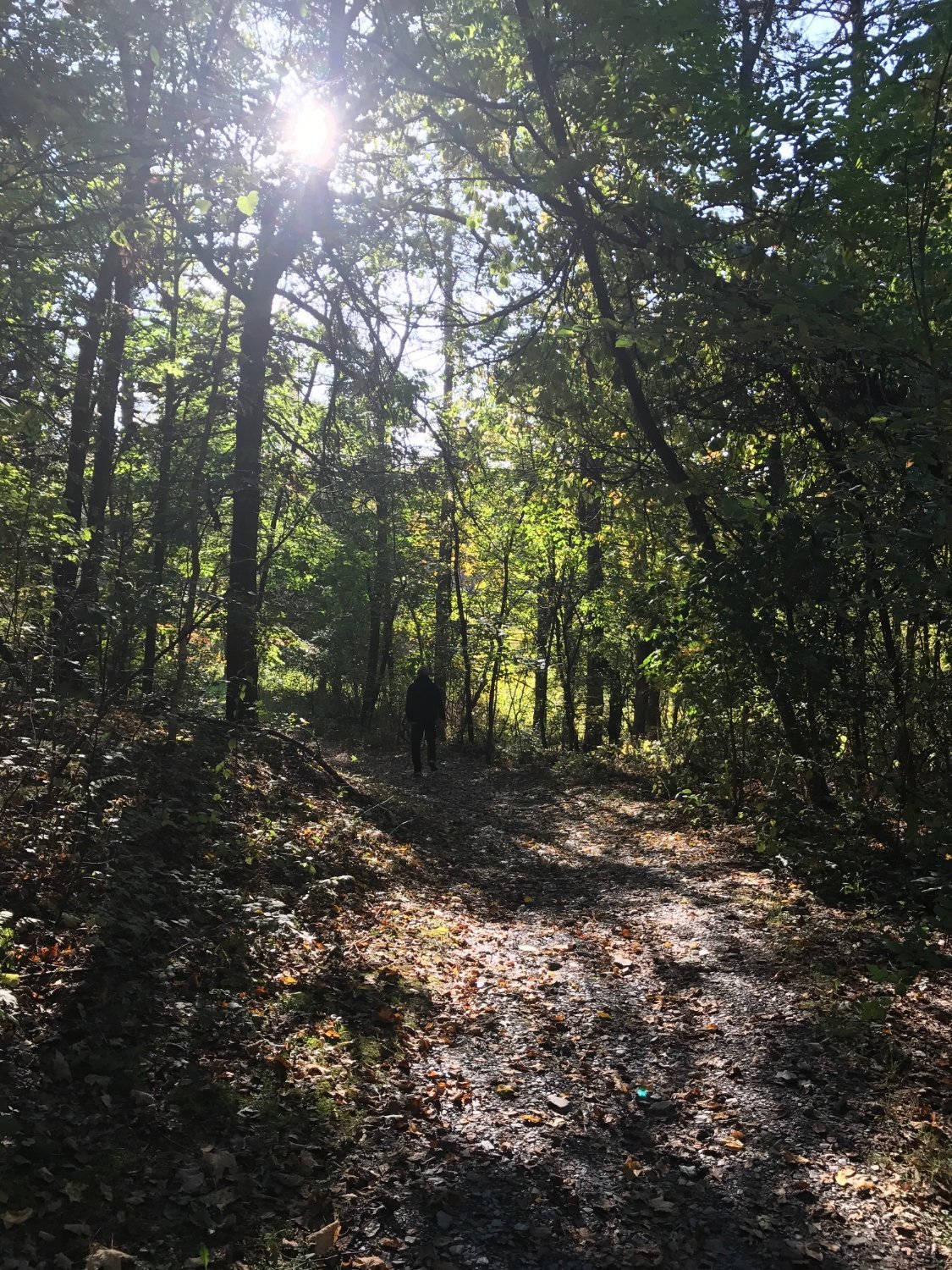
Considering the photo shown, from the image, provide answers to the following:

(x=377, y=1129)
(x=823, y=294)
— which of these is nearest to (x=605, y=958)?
(x=377, y=1129)

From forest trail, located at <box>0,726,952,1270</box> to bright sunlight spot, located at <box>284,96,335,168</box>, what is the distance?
586cm

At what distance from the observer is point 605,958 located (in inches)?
261

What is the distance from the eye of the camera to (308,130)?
708cm

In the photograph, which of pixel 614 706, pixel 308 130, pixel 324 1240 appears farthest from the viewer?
pixel 614 706

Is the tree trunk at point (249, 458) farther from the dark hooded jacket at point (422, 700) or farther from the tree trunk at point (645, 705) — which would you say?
the tree trunk at point (645, 705)

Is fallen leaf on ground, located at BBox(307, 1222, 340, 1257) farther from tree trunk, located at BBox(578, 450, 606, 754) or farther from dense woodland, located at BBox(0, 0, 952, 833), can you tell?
tree trunk, located at BBox(578, 450, 606, 754)

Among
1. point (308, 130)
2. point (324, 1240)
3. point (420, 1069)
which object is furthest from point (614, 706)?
point (324, 1240)

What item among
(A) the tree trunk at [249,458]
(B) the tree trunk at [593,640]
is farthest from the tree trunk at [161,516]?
(B) the tree trunk at [593,640]

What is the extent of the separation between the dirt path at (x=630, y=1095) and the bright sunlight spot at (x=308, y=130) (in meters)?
7.07

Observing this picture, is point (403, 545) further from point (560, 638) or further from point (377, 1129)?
point (377, 1129)

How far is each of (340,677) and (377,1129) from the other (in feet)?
77.8

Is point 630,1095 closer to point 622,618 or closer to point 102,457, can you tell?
point 622,618

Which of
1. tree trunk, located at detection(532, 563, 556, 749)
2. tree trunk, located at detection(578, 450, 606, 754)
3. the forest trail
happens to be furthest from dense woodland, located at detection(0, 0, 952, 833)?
tree trunk, located at detection(532, 563, 556, 749)

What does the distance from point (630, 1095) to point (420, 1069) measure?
49.8 inches
